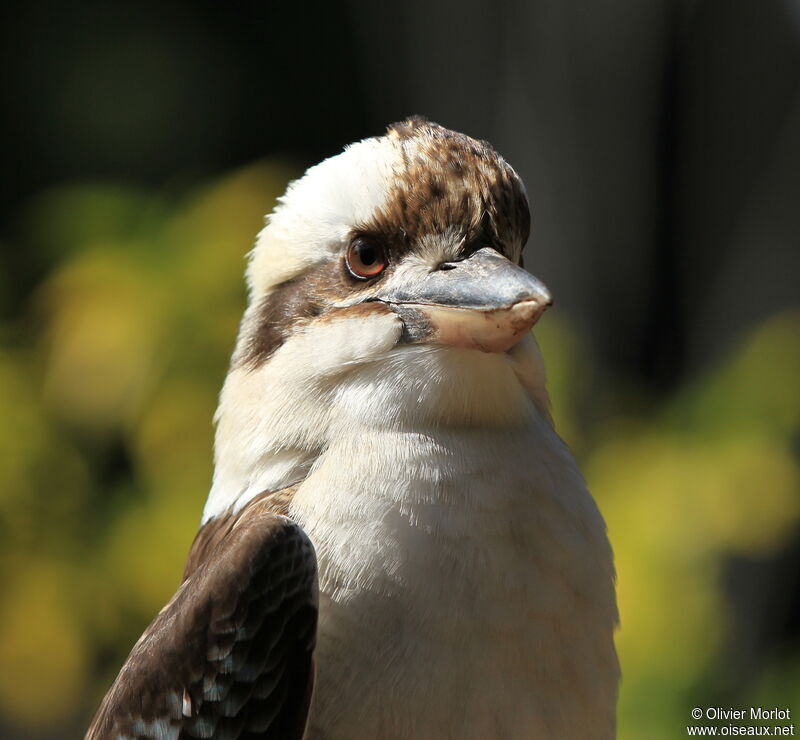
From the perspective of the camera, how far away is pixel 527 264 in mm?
4953

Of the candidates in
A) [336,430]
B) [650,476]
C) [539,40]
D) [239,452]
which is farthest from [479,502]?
[539,40]

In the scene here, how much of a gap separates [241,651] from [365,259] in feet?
2.38

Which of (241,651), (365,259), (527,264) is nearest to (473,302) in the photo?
(365,259)

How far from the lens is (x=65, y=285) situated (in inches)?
154

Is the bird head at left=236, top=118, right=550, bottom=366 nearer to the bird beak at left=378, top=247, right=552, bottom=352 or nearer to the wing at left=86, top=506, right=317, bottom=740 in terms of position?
the bird beak at left=378, top=247, right=552, bottom=352

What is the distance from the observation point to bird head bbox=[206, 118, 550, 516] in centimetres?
187

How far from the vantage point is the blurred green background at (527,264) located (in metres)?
3.66

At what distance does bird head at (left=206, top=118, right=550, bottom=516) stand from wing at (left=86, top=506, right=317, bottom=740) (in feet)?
0.68

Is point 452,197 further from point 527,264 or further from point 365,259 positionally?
point 527,264

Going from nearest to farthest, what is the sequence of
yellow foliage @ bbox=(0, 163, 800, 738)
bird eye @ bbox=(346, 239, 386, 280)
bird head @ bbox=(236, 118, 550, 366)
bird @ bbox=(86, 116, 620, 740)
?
bird @ bbox=(86, 116, 620, 740) < bird head @ bbox=(236, 118, 550, 366) < bird eye @ bbox=(346, 239, 386, 280) < yellow foliage @ bbox=(0, 163, 800, 738)

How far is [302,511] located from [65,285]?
2383 mm

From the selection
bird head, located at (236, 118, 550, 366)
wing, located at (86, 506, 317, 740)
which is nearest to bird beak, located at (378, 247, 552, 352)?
bird head, located at (236, 118, 550, 366)

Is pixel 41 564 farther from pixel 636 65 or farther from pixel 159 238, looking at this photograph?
pixel 636 65

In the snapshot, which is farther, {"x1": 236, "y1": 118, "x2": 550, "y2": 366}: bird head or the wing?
{"x1": 236, "y1": 118, "x2": 550, "y2": 366}: bird head
